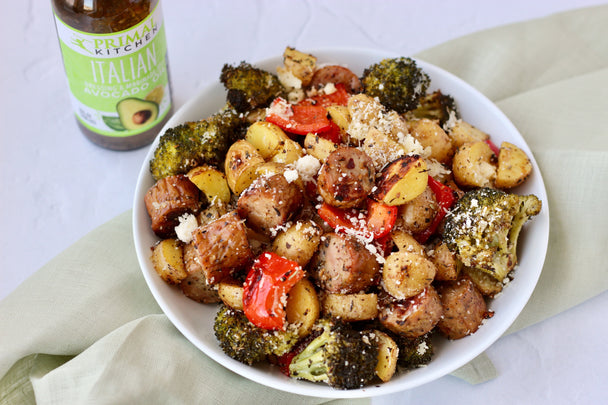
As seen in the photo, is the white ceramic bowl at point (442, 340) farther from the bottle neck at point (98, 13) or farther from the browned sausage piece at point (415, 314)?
the bottle neck at point (98, 13)

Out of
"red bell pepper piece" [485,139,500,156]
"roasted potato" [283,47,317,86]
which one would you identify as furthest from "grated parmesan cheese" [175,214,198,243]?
"red bell pepper piece" [485,139,500,156]

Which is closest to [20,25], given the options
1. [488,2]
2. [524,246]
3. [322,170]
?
[322,170]

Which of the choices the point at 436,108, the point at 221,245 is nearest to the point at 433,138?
the point at 436,108

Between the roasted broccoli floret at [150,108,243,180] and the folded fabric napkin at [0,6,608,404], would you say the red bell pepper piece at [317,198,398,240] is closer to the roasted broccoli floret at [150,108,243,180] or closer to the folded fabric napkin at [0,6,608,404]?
the roasted broccoli floret at [150,108,243,180]

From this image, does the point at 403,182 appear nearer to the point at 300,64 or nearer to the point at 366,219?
the point at 366,219

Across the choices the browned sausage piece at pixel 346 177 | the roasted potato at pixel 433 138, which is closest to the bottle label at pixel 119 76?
the browned sausage piece at pixel 346 177

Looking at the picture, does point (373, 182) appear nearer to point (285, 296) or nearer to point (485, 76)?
point (285, 296)

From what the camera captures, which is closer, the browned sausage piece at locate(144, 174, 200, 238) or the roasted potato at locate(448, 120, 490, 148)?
the browned sausage piece at locate(144, 174, 200, 238)
